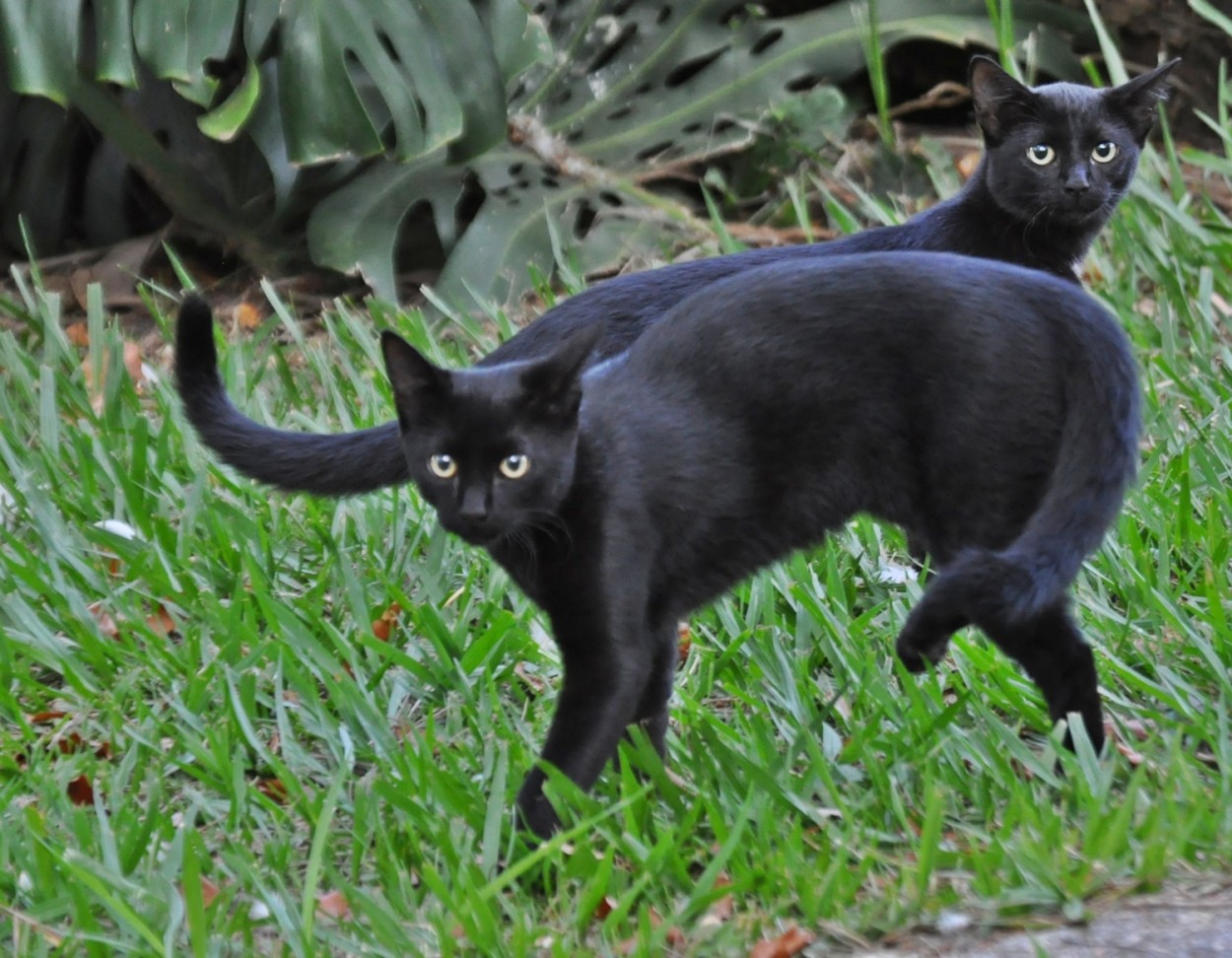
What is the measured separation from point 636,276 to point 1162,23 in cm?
301

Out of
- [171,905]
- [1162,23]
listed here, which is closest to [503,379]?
[171,905]

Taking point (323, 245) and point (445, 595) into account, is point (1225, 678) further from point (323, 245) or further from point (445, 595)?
point (323, 245)

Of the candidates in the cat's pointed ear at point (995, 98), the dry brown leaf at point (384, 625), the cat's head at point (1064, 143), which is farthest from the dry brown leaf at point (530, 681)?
the cat's pointed ear at point (995, 98)

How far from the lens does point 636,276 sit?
11.6 ft

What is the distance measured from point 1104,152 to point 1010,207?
23 centimetres

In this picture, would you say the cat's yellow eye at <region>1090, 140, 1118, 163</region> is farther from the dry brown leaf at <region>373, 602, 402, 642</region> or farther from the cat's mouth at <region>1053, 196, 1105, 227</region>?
the dry brown leaf at <region>373, 602, 402, 642</region>

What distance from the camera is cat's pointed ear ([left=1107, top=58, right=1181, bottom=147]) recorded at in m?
3.67

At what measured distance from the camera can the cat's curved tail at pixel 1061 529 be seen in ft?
7.52

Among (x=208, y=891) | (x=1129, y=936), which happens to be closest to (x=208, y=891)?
(x=208, y=891)

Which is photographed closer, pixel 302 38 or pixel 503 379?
pixel 503 379

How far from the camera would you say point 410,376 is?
2518 mm

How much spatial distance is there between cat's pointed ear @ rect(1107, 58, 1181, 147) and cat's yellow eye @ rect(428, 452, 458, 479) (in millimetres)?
1960

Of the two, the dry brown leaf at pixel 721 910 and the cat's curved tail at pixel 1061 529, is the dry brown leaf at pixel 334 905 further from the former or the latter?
the cat's curved tail at pixel 1061 529

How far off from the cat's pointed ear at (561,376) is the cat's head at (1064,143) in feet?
5.15
